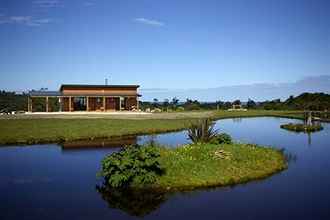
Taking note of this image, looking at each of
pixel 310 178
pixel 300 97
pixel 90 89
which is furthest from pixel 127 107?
pixel 300 97

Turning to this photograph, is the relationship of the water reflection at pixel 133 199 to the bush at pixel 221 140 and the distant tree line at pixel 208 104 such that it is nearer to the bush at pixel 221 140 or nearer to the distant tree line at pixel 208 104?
the bush at pixel 221 140

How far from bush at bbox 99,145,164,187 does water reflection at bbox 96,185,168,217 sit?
15.0 inches

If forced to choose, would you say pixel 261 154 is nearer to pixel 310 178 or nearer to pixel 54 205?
pixel 310 178

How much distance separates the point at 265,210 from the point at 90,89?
53779 millimetres

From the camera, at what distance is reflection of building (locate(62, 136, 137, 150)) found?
28016 millimetres

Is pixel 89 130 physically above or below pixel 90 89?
below

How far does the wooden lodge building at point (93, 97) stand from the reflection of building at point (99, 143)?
1280 inches

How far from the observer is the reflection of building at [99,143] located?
2802 cm

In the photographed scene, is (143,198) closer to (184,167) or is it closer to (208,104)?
(184,167)

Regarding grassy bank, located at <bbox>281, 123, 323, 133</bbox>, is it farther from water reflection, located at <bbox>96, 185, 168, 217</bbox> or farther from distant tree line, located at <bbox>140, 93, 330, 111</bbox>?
distant tree line, located at <bbox>140, 93, 330, 111</bbox>

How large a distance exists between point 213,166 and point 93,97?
49.7 metres

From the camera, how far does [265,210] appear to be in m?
13.5

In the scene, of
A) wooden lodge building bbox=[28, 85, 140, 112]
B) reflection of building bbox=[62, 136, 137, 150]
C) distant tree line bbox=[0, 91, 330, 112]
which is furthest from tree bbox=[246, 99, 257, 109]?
reflection of building bbox=[62, 136, 137, 150]

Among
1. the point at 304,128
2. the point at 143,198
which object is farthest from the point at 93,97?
the point at 143,198
